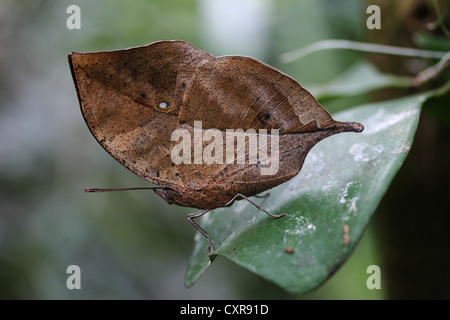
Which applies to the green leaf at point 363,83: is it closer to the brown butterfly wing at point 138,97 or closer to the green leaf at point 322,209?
the green leaf at point 322,209

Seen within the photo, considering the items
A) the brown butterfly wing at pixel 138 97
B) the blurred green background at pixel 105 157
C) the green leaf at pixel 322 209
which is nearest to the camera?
the green leaf at pixel 322 209

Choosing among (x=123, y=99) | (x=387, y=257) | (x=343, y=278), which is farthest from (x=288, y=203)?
(x=343, y=278)

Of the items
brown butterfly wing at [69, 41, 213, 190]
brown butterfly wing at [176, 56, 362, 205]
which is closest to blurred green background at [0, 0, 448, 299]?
brown butterfly wing at [176, 56, 362, 205]

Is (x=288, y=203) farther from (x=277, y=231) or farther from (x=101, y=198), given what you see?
(x=101, y=198)

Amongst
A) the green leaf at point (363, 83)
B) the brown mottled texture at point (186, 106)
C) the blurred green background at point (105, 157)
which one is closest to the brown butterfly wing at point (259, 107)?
the brown mottled texture at point (186, 106)

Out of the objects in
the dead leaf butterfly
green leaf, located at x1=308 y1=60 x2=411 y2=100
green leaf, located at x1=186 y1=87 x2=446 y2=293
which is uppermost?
green leaf, located at x1=308 y1=60 x2=411 y2=100

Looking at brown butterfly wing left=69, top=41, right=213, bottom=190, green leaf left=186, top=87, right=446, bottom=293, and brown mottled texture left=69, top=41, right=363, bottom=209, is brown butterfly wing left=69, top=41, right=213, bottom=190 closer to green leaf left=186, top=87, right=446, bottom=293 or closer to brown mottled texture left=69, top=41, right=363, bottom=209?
brown mottled texture left=69, top=41, right=363, bottom=209
